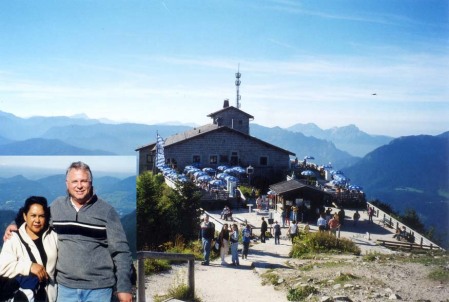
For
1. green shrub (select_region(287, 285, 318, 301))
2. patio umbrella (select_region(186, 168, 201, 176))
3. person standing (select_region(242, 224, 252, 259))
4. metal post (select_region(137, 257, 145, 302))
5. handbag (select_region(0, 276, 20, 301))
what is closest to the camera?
handbag (select_region(0, 276, 20, 301))

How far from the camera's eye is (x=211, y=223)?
490 centimetres

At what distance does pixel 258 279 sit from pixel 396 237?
5.89ft

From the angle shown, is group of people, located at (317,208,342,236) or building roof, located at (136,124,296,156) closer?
group of people, located at (317,208,342,236)

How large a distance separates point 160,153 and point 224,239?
1.39 m

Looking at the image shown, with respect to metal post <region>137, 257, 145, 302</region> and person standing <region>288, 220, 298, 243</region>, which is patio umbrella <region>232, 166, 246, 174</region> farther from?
metal post <region>137, 257, 145, 302</region>

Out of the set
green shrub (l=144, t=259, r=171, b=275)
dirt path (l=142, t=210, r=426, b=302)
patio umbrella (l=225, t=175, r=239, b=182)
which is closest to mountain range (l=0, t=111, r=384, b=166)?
patio umbrella (l=225, t=175, r=239, b=182)

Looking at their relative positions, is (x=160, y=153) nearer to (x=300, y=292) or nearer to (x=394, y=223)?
(x=300, y=292)

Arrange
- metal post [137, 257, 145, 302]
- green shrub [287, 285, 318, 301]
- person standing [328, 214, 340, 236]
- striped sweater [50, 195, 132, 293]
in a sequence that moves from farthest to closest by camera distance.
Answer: person standing [328, 214, 340, 236] → green shrub [287, 285, 318, 301] → metal post [137, 257, 145, 302] → striped sweater [50, 195, 132, 293]

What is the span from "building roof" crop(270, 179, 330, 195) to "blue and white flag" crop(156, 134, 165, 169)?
1.45m

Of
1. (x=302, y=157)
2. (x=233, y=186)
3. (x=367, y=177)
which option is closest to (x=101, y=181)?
(x=233, y=186)

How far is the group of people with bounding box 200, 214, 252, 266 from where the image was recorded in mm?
4883

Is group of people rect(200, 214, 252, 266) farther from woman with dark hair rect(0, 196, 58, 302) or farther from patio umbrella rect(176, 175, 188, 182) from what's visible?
woman with dark hair rect(0, 196, 58, 302)

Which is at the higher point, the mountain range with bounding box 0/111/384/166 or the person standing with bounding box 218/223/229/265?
the mountain range with bounding box 0/111/384/166

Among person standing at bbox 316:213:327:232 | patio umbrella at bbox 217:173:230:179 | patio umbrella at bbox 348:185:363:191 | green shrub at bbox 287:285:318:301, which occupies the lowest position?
green shrub at bbox 287:285:318:301
